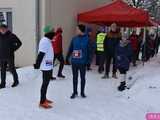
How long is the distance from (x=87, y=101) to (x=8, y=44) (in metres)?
2.62

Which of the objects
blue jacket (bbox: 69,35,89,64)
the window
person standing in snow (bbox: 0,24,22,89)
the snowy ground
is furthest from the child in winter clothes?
the window

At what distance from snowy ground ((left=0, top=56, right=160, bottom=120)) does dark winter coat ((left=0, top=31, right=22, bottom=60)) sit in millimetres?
893

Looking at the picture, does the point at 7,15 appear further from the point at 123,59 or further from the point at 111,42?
→ the point at 123,59

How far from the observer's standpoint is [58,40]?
13797mm

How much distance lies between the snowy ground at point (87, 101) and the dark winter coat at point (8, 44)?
2.93 ft

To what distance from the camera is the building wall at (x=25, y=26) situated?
16.5 m

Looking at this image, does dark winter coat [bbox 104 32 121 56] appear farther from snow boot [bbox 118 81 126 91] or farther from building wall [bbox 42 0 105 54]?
building wall [bbox 42 0 105 54]

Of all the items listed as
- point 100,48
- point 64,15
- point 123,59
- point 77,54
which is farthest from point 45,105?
point 64,15

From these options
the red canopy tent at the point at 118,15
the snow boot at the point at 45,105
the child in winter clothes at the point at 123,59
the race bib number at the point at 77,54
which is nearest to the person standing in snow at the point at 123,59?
the child in winter clothes at the point at 123,59

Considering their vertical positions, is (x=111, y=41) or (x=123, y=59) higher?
(x=111, y=41)

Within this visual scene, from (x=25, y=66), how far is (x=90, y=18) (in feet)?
9.93

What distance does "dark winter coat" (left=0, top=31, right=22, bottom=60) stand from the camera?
11484 millimetres

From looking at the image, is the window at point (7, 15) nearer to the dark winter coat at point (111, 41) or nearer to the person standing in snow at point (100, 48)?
the person standing in snow at point (100, 48)

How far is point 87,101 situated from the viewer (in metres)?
10.6
